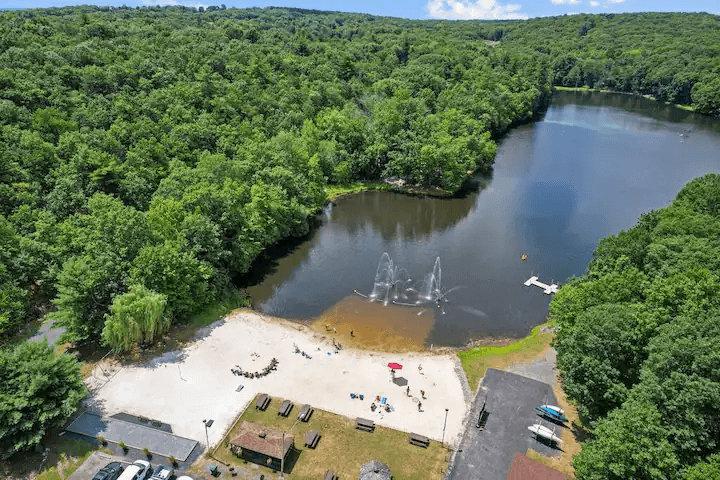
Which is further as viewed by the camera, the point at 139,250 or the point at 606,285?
the point at 139,250

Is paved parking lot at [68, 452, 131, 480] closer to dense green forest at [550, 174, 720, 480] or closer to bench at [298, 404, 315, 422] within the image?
bench at [298, 404, 315, 422]

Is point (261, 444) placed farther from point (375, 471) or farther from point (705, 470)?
point (705, 470)

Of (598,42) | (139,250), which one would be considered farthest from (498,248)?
(598,42)

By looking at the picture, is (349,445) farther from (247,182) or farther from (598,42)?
(598,42)

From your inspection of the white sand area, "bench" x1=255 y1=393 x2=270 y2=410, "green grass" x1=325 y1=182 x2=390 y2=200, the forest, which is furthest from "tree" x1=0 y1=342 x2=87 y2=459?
"green grass" x1=325 y1=182 x2=390 y2=200

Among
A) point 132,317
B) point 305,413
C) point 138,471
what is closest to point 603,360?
point 305,413

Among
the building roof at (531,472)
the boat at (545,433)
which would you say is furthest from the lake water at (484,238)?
the building roof at (531,472)
